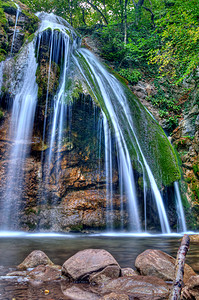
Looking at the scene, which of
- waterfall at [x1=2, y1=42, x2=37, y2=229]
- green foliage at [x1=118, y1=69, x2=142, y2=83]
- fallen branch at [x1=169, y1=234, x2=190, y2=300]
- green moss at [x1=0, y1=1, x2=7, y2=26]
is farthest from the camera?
green foliage at [x1=118, y1=69, x2=142, y2=83]

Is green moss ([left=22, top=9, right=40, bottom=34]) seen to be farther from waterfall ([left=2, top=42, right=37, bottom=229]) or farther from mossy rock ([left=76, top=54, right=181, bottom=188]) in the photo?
waterfall ([left=2, top=42, right=37, bottom=229])

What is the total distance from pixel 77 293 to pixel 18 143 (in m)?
6.36

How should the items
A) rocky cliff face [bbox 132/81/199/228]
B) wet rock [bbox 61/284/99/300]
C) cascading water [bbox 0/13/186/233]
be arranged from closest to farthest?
wet rock [bbox 61/284/99/300] < cascading water [bbox 0/13/186/233] < rocky cliff face [bbox 132/81/199/228]

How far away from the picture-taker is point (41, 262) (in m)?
2.97

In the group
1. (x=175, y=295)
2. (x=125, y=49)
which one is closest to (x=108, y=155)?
(x=175, y=295)

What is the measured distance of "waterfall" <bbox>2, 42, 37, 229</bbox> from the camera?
7.23 m

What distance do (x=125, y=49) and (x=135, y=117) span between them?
7.18 metres

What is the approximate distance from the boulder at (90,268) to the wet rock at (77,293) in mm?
179

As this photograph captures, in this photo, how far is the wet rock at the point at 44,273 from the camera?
2520mm

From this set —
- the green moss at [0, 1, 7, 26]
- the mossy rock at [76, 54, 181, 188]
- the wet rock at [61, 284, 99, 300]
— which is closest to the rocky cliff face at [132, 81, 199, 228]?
the mossy rock at [76, 54, 181, 188]

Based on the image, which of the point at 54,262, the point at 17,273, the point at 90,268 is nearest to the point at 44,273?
the point at 17,273

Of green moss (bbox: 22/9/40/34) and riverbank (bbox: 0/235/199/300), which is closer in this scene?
riverbank (bbox: 0/235/199/300)

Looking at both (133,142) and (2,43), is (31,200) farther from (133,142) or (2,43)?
(2,43)

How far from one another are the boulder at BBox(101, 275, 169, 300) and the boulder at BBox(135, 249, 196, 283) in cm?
12
